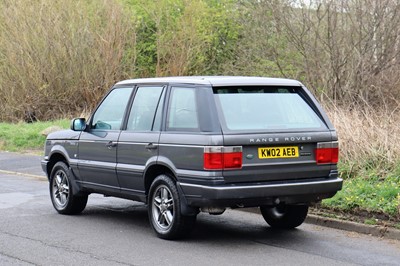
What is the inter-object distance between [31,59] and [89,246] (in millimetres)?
17797

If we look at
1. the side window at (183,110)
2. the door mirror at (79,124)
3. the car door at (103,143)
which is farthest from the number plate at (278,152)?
the door mirror at (79,124)

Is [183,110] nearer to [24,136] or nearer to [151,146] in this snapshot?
[151,146]

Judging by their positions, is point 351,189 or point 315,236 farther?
point 351,189

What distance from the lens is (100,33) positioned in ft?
83.8

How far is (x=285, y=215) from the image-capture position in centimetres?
995

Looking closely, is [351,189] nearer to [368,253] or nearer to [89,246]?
[368,253]

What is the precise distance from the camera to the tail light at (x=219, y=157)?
332 inches

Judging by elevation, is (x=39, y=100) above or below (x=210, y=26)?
below

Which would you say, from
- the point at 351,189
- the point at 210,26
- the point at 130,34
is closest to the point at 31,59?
the point at 130,34

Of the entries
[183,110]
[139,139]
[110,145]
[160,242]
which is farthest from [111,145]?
[160,242]

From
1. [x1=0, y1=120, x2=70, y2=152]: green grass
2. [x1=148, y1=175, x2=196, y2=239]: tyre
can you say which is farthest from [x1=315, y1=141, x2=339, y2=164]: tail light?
[x1=0, y1=120, x2=70, y2=152]: green grass

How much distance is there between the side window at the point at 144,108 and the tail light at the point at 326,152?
189cm

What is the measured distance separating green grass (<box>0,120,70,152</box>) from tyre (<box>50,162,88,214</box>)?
32.9 feet

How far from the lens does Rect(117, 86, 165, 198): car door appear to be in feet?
30.9
